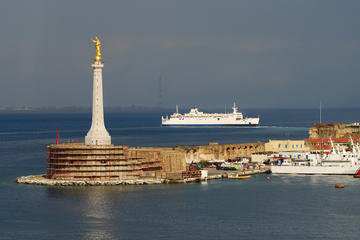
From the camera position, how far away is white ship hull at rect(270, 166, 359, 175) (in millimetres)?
84000

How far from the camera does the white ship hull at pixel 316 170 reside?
276 ft

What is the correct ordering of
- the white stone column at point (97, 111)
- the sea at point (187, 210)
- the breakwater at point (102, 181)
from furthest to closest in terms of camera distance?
the white stone column at point (97, 111) < the breakwater at point (102, 181) < the sea at point (187, 210)

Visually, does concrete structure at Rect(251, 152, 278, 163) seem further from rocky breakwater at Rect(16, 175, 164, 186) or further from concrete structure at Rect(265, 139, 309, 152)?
rocky breakwater at Rect(16, 175, 164, 186)

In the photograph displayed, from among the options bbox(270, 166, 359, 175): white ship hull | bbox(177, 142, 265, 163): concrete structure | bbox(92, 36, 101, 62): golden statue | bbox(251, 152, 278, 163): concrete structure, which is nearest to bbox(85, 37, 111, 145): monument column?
bbox(92, 36, 101, 62): golden statue

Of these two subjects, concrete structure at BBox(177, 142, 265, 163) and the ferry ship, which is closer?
the ferry ship

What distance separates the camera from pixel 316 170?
85.1 metres

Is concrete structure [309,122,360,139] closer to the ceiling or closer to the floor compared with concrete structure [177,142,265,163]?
closer to the ceiling

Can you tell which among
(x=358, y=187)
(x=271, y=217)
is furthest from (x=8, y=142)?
(x=271, y=217)

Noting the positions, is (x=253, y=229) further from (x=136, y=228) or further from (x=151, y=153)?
(x=151, y=153)

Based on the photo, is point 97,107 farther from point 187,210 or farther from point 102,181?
point 187,210

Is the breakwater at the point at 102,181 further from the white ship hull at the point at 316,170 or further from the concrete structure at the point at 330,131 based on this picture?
the concrete structure at the point at 330,131

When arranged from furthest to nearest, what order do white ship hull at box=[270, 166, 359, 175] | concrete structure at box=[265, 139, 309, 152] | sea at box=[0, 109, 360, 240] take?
1. concrete structure at box=[265, 139, 309, 152]
2. white ship hull at box=[270, 166, 359, 175]
3. sea at box=[0, 109, 360, 240]

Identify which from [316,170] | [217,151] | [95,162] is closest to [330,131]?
[217,151]

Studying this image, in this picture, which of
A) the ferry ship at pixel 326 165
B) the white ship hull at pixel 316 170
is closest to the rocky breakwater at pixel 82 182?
the white ship hull at pixel 316 170
